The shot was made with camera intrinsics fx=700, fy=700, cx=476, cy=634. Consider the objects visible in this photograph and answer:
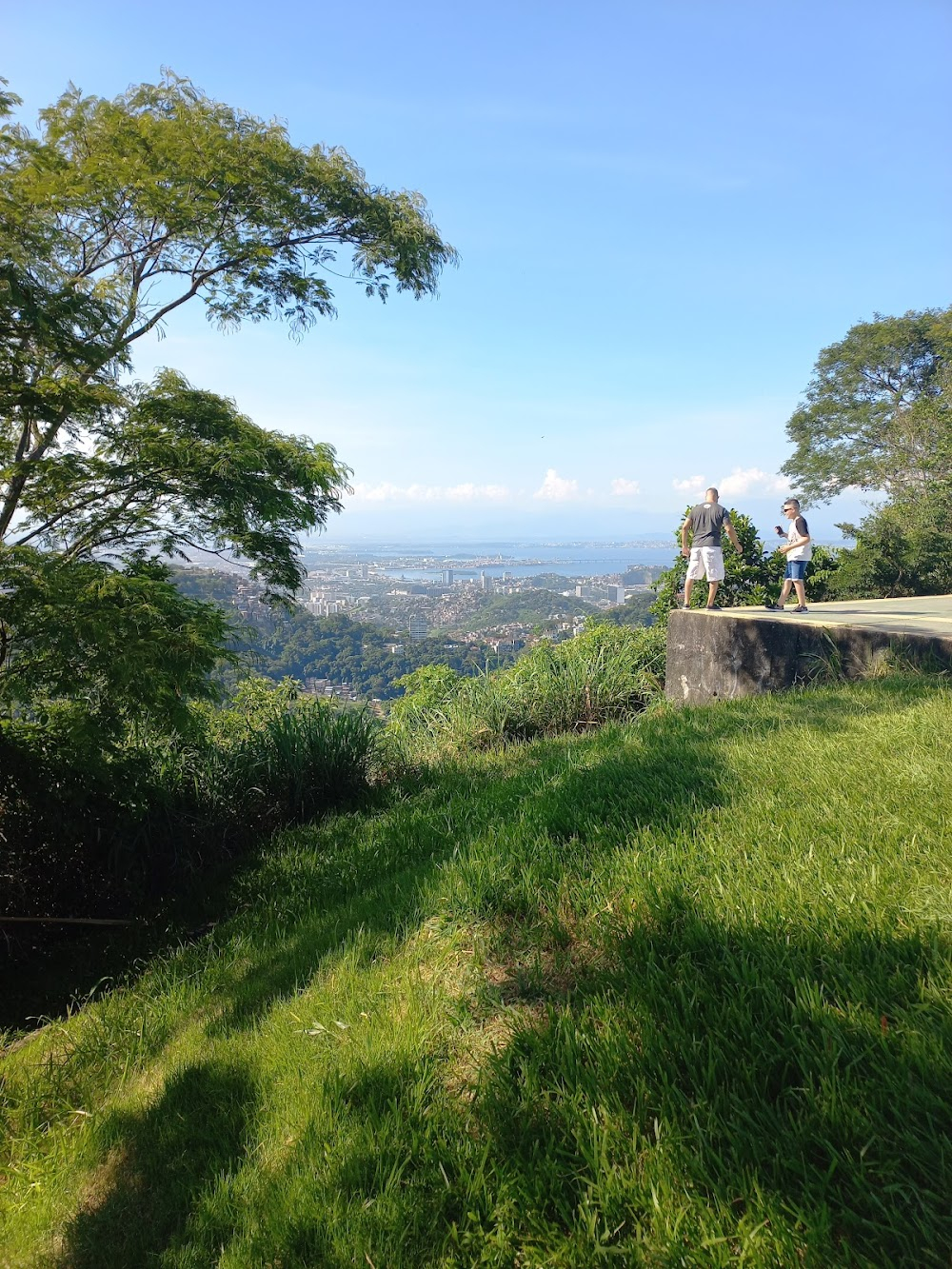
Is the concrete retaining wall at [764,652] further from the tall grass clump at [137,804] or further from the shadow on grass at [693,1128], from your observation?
the shadow on grass at [693,1128]

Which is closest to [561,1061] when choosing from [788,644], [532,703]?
[532,703]

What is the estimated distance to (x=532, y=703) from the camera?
6.92 metres

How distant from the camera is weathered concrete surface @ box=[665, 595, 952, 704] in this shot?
19.4 ft

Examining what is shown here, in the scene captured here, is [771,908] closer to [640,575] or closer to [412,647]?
[412,647]

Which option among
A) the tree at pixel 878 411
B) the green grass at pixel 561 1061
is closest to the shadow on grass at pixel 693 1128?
the green grass at pixel 561 1061

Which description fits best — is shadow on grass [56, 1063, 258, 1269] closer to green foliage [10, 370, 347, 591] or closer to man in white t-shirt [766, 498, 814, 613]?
green foliage [10, 370, 347, 591]

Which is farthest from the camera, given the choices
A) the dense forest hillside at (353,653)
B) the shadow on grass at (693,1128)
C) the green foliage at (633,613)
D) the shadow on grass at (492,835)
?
the dense forest hillside at (353,653)

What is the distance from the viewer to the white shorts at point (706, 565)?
30.6 ft

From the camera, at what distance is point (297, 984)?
8.51 ft

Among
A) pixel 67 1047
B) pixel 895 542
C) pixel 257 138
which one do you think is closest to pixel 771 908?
pixel 67 1047

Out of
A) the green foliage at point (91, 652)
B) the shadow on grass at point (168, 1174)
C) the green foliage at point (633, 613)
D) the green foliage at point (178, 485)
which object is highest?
the green foliage at point (178, 485)

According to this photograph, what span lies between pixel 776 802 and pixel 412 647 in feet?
76.2

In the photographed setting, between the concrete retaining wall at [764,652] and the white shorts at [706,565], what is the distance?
2.87 ft

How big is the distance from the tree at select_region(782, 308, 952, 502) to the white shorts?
1475cm
